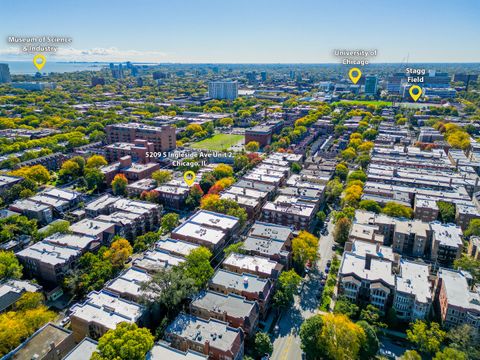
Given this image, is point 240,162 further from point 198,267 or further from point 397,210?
point 198,267

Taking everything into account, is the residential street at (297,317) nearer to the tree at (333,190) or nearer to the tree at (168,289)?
the tree at (168,289)

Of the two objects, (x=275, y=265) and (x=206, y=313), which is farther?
(x=275, y=265)

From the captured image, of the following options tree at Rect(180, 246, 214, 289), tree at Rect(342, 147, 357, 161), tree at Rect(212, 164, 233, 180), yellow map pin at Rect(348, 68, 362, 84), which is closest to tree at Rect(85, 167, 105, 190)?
tree at Rect(212, 164, 233, 180)

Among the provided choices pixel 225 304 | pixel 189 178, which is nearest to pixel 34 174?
pixel 189 178

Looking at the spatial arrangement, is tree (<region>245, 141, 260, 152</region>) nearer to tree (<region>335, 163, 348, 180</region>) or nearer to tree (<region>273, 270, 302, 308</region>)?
tree (<region>335, 163, 348, 180</region>)

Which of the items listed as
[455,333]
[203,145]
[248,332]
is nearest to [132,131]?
[203,145]

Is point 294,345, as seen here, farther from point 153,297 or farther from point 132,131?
point 132,131
